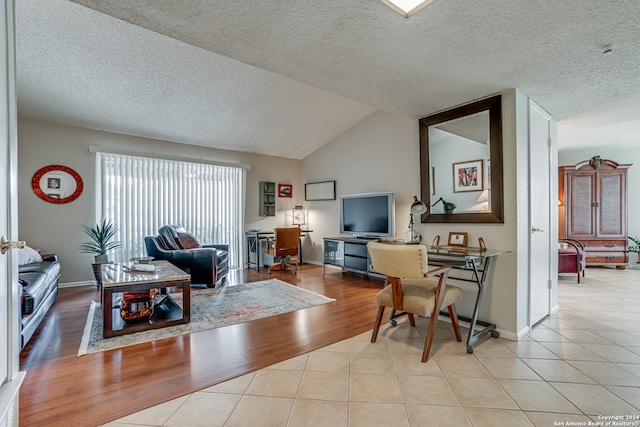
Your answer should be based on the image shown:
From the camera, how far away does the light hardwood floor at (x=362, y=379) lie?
153cm

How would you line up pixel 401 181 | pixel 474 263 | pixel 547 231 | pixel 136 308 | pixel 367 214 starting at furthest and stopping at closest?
pixel 367 214 < pixel 401 181 < pixel 547 231 < pixel 136 308 < pixel 474 263

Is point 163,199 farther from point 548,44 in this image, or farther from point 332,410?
point 548,44

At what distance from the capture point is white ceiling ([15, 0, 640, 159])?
1.56m

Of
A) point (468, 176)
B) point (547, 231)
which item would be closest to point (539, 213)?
point (547, 231)

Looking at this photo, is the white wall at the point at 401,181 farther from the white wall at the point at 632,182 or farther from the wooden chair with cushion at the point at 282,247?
the white wall at the point at 632,182

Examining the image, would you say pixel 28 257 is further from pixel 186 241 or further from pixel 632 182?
pixel 632 182

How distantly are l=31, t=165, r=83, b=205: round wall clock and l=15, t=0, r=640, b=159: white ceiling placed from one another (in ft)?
2.53

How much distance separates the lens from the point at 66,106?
155 inches

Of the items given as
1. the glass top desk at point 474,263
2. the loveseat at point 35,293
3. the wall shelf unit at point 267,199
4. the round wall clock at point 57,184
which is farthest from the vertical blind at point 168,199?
the glass top desk at point 474,263

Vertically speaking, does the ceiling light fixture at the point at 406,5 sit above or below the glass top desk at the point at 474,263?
above

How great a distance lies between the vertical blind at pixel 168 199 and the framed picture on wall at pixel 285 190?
885mm

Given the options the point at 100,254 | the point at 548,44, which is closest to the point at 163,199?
the point at 100,254

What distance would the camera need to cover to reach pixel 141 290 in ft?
8.60

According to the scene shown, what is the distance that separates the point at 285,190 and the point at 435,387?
5326 mm
